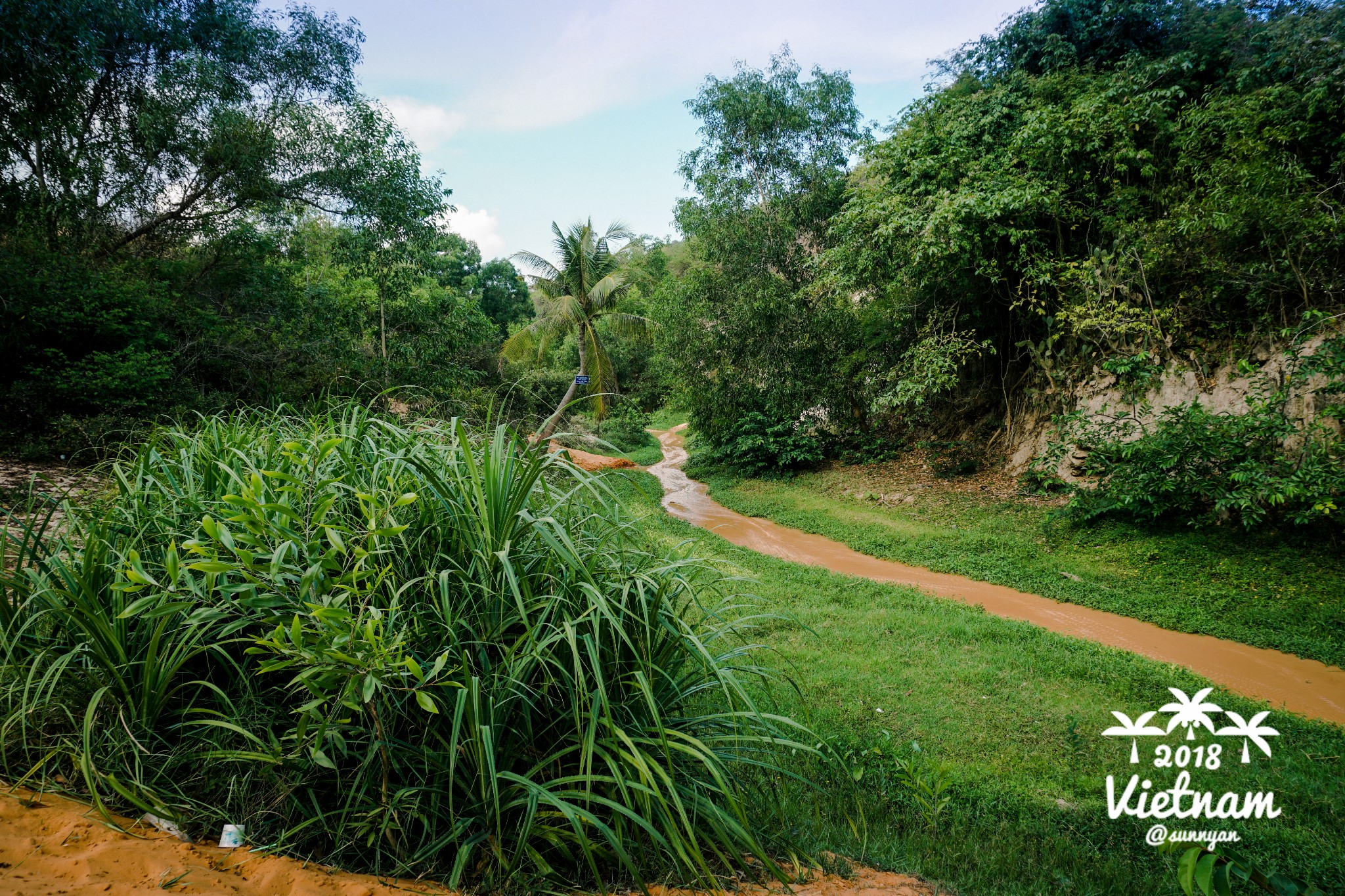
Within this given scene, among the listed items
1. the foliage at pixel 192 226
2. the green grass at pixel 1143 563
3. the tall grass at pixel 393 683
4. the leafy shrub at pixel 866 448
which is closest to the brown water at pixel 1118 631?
the green grass at pixel 1143 563

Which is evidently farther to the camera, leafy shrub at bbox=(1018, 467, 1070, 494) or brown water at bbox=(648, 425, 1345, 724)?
leafy shrub at bbox=(1018, 467, 1070, 494)

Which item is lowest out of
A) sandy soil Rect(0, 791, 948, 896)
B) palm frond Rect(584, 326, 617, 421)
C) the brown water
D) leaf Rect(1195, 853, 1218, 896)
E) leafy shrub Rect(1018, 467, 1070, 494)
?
the brown water

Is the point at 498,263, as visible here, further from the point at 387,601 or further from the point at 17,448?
the point at 387,601

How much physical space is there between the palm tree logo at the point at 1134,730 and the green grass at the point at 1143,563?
8.77 feet

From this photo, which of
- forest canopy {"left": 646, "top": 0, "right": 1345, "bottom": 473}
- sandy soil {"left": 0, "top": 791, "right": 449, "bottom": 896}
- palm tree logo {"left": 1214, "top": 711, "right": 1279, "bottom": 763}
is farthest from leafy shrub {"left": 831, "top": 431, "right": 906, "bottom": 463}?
sandy soil {"left": 0, "top": 791, "right": 449, "bottom": 896}

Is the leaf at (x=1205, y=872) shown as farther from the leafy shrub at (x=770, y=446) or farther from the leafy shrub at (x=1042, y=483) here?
the leafy shrub at (x=770, y=446)

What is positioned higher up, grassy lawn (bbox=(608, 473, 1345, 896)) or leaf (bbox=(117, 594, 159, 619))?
leaf (bbox=(117, 594, 159, 619))

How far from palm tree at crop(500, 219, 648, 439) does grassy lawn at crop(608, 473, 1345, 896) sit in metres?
14.8

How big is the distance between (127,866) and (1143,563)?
30.8 ft

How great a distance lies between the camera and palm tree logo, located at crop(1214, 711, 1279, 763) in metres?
4.06

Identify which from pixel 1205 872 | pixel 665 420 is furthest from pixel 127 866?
pixel 665 420

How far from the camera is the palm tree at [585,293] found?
793 inches

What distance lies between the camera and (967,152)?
1025 cm

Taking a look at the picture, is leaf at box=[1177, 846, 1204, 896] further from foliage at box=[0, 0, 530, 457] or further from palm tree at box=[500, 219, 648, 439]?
palm tree at box=[500, 219, 648, 439]
